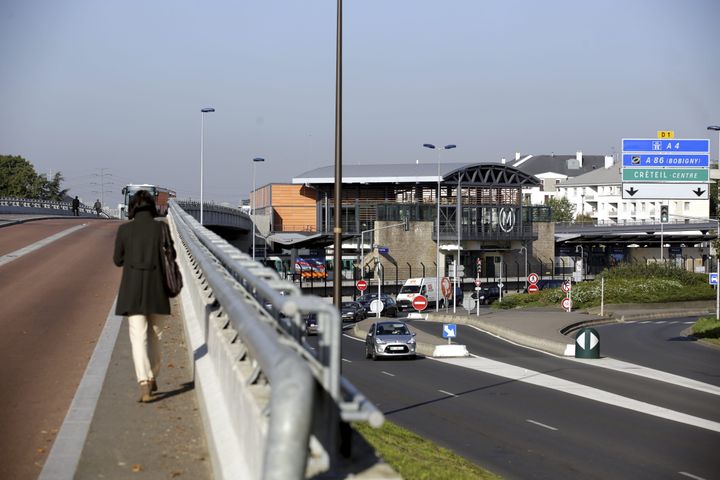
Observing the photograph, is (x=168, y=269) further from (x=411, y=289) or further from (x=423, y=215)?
(x=423, y=215)

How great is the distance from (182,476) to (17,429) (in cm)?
216

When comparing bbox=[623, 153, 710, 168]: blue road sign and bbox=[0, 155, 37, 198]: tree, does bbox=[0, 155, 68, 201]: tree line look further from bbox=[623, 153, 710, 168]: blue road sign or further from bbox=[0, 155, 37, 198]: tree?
bbox=[623, 153, 710, 168]: blue road sign

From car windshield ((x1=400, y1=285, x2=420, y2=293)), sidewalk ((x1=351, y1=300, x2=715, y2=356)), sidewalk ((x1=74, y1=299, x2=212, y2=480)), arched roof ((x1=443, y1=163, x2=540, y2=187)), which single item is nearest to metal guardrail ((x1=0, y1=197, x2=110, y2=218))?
car windshield ((x1=400, y1=285, x2=420, y2=293))

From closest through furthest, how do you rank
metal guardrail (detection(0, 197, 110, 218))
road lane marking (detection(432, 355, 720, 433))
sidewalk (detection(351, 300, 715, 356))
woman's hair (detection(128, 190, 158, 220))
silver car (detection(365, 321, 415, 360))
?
woman's hair (detection(128, 190, 158, 220)) < road lane marking (detection(432, 355, 720, 433)) < silver car (detection(365, 321, 415, 360)) < sidewalk (detection(351, 300, 715, 356)) < metal guardrail (detection(0, 197, 110, 218))

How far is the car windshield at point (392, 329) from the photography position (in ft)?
133

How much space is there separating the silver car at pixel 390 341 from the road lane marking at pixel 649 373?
6.18m

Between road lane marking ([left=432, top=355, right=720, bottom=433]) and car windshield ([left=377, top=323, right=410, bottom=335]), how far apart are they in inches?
66.2

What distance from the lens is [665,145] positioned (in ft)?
161

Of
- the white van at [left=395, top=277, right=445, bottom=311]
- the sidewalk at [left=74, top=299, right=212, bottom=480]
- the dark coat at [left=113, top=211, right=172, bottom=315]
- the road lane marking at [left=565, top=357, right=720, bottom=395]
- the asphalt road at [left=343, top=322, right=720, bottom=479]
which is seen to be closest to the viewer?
the sidewalk at [left=74, top=299, right=212, bottom=480]

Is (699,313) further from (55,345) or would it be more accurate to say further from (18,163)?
(18,163)

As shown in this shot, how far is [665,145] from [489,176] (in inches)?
2200

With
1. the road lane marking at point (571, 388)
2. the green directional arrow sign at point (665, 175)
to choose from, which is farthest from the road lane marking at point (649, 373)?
the green directional arrow sign at point (665, 175)

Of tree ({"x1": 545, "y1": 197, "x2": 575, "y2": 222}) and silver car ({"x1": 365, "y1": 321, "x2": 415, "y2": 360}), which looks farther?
tree ({"x1": 545, "y1": 197, "x2": 575, "y2": 222})

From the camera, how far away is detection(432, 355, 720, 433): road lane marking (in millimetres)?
24969
